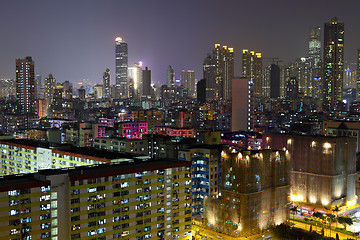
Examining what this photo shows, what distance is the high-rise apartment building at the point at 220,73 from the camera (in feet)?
347

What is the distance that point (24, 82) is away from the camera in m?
76.2

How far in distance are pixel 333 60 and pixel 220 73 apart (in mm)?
31493

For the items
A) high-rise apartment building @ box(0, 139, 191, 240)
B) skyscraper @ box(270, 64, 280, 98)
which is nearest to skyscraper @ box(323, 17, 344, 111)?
skyscraper @ box(270, 64, 280, 98)

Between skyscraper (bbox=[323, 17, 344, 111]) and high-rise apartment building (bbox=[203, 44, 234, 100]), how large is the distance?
1094 inches

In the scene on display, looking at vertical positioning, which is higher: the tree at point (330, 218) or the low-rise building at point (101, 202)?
the low-rise building at point (101, 202)

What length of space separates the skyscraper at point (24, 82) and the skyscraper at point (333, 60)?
52584mm

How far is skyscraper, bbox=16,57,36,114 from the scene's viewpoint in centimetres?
7575

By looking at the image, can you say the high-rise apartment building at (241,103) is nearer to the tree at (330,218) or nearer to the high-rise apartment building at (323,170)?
the high-rise apartment building at (323,170)

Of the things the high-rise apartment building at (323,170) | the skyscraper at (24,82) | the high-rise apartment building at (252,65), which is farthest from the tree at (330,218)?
the high-rise apartment building at (252,65)

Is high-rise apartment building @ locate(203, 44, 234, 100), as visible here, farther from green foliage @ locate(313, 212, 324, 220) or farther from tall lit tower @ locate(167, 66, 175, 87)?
green foliage @ locate(313, 212, 324, 220)

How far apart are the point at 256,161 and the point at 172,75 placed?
367 feet

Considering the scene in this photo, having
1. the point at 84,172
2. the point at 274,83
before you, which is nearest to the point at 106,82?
the point at 274,83

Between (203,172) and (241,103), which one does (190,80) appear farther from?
(203,172)

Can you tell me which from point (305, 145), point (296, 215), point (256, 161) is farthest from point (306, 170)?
point (256, 161)
